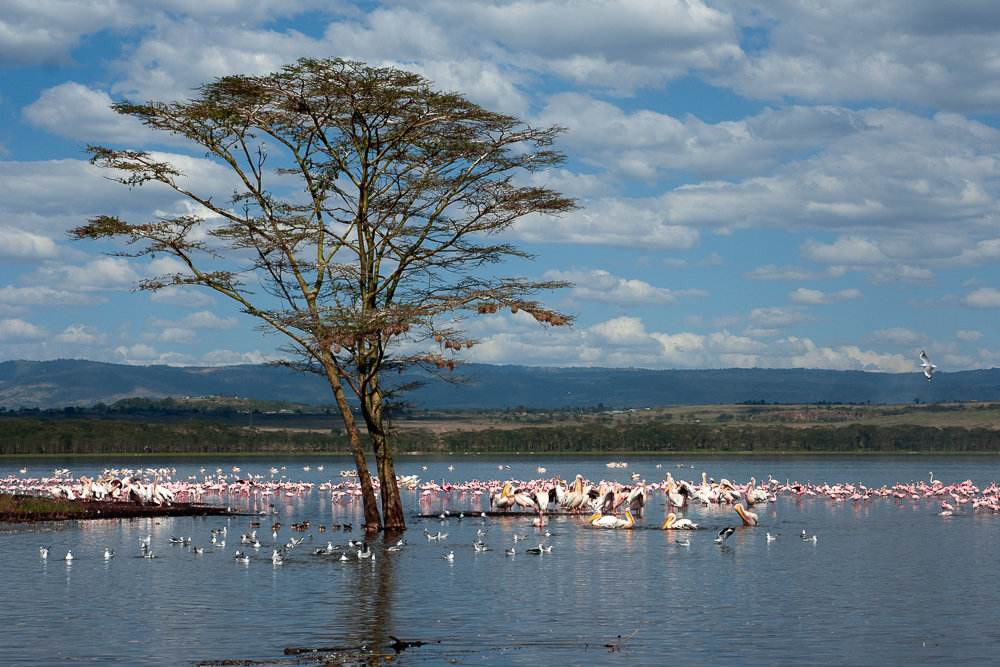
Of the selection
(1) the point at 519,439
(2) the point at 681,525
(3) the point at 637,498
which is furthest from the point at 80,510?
(1) the point at 519,439

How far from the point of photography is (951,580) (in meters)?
24.2

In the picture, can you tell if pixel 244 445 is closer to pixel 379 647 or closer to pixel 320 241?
pixel 320 241

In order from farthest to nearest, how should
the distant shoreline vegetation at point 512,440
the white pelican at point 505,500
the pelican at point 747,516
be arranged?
1. the distant shoreline vegetation at point 512,440
2. the white pelican at point 505,500
3. the pelican at point 747,516

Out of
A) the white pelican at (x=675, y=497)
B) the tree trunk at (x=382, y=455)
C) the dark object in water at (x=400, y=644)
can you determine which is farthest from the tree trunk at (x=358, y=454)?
the dark object in water at (x=400, y=644)

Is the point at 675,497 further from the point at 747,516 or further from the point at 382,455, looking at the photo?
the point at 382,455

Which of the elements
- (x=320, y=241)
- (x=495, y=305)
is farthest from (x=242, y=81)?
(x=495, y=305)

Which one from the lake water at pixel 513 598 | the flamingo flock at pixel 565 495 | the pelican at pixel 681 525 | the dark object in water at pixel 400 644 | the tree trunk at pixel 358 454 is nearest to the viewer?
the dark object in water at pixel 400 644

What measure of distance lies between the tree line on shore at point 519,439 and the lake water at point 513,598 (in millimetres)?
111389

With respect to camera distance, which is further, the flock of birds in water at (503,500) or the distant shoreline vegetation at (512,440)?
the distant shoreline vegetation at (512,440)

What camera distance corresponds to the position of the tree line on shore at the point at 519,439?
5600 inches

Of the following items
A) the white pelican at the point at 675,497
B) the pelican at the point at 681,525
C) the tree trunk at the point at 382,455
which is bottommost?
the pelican at the point at 681,525

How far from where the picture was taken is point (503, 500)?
146ft

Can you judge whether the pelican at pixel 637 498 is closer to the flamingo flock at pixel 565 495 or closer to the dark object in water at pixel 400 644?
the flamingo flock at pixel 565 495

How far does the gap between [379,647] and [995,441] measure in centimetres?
15306
